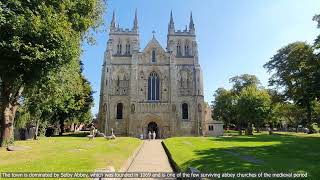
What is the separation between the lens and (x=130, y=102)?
61.7 m

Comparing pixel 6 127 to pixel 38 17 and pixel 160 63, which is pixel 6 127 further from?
A: pixel 160 63

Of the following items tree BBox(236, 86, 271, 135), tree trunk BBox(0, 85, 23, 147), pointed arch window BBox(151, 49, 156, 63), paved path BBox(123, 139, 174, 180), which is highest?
pointed arch window BBox(151, 49, 156, 63)

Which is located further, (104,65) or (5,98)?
(104,65)

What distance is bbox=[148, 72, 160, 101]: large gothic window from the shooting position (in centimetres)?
6359

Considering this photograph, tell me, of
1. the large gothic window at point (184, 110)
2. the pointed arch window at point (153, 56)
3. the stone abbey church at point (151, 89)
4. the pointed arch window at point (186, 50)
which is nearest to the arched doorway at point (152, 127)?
the stone abbey church at point (151, 89)

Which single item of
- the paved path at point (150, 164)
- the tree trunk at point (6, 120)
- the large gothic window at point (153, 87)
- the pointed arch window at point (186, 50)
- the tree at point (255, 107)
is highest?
the pointed arch window at point (186, 50)

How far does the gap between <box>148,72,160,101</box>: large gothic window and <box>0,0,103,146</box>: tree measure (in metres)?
Result: 41.2

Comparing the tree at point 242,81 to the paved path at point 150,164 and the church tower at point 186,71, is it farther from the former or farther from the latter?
the paved path at point 150,164

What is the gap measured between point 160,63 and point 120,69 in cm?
794

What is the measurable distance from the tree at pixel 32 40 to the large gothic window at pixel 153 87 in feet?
135

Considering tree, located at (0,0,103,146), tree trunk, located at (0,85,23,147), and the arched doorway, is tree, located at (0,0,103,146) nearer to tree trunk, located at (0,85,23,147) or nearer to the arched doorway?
tree trunk, located at (0,85,23,147)

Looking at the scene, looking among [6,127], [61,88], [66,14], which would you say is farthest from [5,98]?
[66,14]

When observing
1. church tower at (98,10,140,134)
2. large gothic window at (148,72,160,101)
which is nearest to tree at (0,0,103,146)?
church tower at (98,10,140,134)

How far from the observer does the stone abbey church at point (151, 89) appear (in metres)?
61.2
